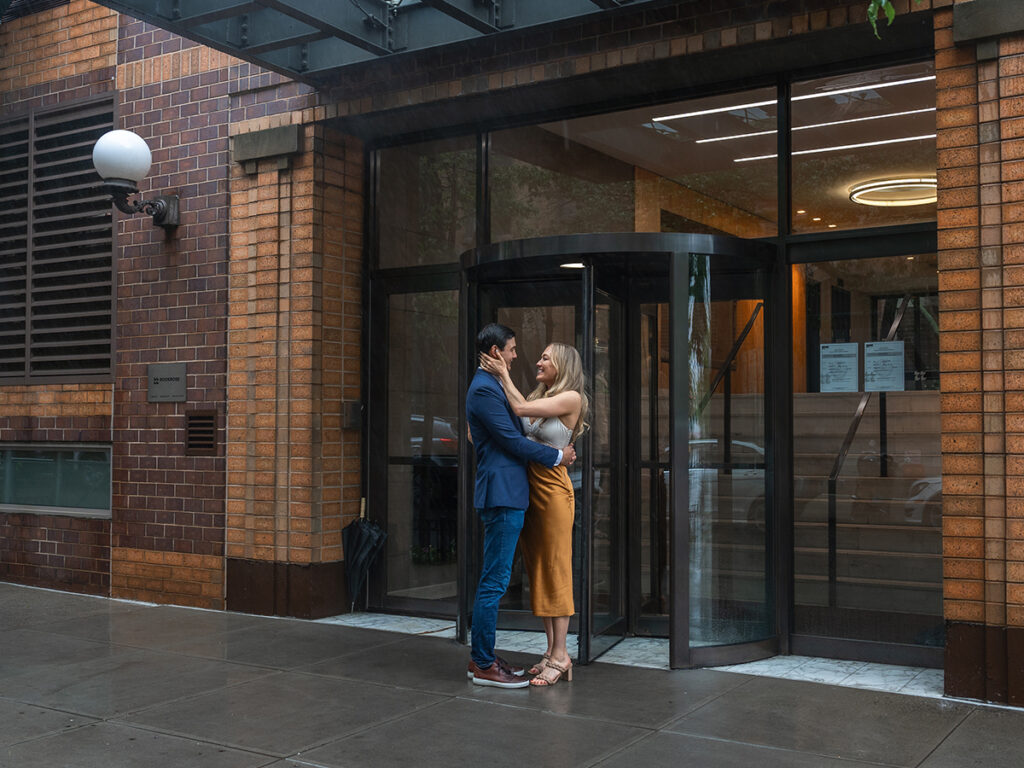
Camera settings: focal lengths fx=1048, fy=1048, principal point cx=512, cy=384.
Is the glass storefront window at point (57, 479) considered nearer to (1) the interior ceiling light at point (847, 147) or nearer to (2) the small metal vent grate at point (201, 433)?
(2) the small metal vent grate at point (201, 433)

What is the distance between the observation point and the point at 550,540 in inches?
238

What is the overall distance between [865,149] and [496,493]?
10.5ft

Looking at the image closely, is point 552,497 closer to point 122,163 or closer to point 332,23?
point 332,23

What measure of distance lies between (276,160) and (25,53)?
3.54 meters

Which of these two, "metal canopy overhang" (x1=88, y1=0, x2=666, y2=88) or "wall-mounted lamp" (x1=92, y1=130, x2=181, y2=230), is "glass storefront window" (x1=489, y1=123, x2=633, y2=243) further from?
"wall-mounted lamp" (x1=92, y1=130, x2=181, y2=230)

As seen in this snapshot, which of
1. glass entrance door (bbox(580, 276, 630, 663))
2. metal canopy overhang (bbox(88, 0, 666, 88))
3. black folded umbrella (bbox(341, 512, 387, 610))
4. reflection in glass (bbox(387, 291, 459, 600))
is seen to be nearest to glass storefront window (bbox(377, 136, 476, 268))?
reflection in glass (bbox(387, 291, 459, 600))

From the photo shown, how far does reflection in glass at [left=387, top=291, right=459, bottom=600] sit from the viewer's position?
8.19m

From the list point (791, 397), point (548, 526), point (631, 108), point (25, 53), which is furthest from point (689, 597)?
point (25, 53)

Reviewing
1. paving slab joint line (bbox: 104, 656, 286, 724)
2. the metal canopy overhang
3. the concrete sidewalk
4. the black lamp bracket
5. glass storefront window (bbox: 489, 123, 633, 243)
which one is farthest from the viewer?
the black lamp bracket

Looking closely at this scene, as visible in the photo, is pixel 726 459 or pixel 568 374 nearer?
pixel 568 374

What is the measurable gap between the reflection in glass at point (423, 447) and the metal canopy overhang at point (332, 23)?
1.95 m

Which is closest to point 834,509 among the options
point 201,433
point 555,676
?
point 555,676

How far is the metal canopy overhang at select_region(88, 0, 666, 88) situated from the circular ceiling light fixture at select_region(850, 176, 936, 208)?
1.73m

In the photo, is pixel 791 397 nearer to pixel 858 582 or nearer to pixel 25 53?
pixel 858 582
